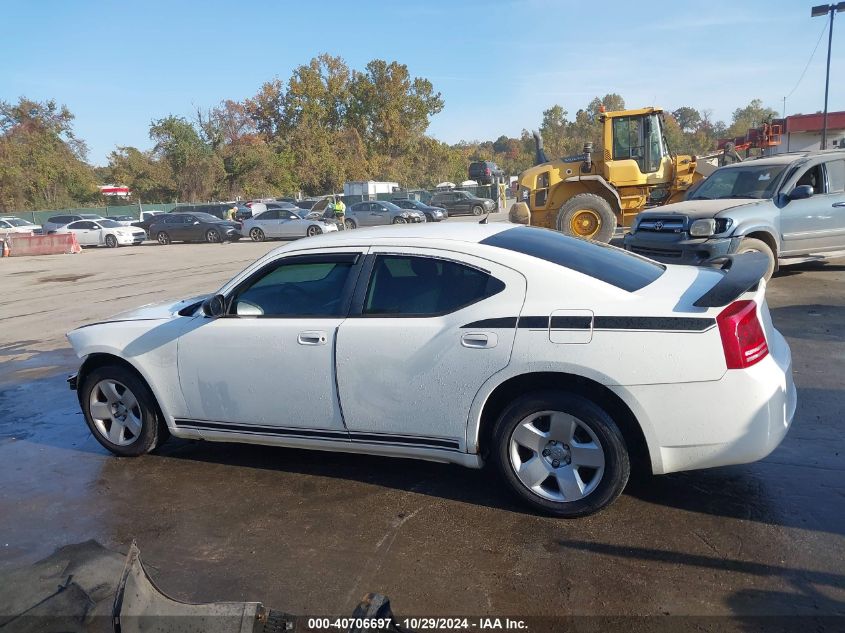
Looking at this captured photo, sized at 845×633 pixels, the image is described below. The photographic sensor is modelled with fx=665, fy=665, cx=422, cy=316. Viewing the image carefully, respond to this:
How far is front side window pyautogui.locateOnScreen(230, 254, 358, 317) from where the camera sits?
164 inches

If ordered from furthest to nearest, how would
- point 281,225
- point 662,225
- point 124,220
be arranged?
point 124,220 < point 281,225 < point 662,225

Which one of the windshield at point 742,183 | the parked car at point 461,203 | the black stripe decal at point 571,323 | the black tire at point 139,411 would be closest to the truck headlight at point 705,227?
the windshield at point 742,183

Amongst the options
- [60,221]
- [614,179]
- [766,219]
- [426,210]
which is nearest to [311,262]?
[766,219]

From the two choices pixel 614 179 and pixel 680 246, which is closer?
pixel 680 246

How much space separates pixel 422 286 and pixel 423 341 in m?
0.36

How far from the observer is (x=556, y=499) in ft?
11.9

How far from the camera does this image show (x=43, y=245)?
96.2 feet

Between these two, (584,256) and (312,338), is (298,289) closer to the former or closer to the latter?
(312,338)

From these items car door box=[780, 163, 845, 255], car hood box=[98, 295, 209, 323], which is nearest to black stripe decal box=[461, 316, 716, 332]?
car hood box=[98, 295, 209, 323]

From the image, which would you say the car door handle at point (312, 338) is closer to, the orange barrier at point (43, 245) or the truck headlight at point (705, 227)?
the truck headlight at point (705, 227)

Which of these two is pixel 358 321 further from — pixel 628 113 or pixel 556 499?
pixel 628 113

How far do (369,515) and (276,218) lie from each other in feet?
92.5

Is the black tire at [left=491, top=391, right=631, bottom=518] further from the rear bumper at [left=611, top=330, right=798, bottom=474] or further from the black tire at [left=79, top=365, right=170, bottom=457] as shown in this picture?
the black tire at [left=79, top=365, right=170, bottom=457]

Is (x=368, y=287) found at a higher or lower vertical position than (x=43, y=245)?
higher
